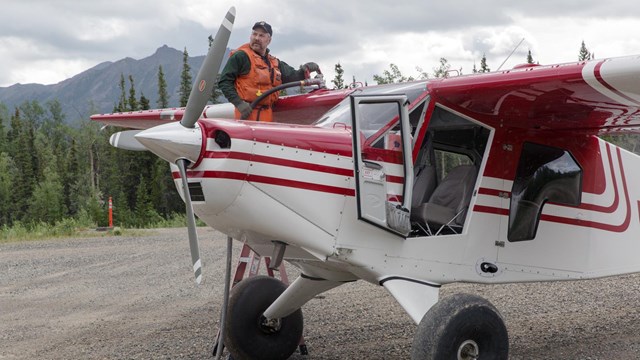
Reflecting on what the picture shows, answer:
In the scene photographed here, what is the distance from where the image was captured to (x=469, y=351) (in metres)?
5.24

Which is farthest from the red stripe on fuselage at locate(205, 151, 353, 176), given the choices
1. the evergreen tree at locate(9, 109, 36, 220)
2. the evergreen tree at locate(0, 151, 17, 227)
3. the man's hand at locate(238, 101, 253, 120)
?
the evergreen tree at locate(0, 151, 17, 227)

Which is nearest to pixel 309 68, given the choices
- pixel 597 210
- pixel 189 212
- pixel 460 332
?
pixel 189 212

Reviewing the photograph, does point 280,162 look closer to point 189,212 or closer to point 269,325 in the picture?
point 189,212

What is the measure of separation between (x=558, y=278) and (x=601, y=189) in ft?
3.34

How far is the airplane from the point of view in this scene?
5074mm

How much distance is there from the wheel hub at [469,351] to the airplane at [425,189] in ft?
0.05

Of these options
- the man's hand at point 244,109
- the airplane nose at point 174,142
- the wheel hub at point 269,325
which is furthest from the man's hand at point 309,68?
the airplane nose at point 174,142

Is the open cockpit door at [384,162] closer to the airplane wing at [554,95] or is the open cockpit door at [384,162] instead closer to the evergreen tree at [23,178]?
the airplane wing at [554,95]

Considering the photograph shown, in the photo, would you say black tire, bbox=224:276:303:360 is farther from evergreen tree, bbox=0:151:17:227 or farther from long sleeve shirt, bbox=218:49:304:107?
evergreen tree, bbox=0:151:17:227

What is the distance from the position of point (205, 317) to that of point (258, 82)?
377 centimetres

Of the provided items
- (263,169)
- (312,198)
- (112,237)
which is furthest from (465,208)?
(112,237)

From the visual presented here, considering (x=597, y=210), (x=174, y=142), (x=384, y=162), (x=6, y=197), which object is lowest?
(x=6, y=197)

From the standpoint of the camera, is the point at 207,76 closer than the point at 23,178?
Yes

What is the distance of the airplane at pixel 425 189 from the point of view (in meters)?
5.07
